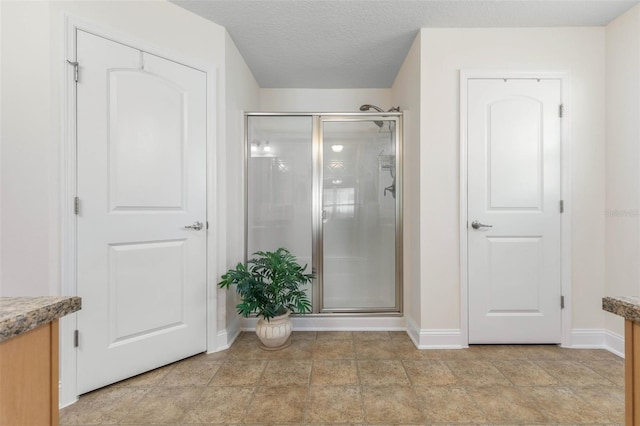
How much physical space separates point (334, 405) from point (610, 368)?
72.7 inches

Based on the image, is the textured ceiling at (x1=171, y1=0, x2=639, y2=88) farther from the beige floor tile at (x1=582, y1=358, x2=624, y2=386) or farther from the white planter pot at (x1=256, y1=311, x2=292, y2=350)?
the beige floor tile at (x1=582, y1=358, x2=624, y2=386)

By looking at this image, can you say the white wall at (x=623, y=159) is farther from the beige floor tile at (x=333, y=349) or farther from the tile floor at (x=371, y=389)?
the beige floor tile at (x=333, y=349)

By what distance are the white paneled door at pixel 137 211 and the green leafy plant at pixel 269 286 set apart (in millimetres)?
272

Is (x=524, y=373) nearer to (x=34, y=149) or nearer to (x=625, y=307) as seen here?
(x=625, y=307)

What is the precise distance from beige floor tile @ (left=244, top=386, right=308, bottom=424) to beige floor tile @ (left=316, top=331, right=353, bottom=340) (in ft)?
2.44

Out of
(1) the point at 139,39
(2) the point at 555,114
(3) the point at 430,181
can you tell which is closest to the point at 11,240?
(1) the point at 139,39

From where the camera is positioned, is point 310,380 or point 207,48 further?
point 207,48

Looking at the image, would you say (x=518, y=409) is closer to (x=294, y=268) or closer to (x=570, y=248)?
(x=570, y=248)

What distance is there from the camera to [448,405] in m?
1.58

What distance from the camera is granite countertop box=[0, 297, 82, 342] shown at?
531 millimetres

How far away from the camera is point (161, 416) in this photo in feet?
4.96

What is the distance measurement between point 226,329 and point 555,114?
299 cm

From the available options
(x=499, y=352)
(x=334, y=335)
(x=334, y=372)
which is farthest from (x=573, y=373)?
(x=334, y=335)

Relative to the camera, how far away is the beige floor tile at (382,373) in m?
1.79
